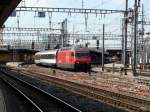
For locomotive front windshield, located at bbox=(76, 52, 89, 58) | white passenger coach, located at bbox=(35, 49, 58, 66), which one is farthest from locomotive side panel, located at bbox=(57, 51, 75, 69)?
white passenger coach, located at bbox=(35, 49, 58, 66)

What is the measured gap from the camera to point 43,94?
2392 centimetres

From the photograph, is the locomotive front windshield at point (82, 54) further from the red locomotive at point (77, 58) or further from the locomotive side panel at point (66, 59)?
the locomotive side panel at point (66, 59)

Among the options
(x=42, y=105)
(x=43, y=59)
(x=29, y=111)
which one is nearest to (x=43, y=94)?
(x=42, y=105)

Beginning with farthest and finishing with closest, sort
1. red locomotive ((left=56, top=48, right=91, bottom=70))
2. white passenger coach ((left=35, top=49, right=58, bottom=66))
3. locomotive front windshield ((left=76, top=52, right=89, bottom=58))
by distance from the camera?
white passenger coach ((left=35, top=49, right=58, bottom=66)) → locomotive front windshield ((left=76, top=52, right=89, bottom=58)) → red locomotive ((left=56, top=48, right=91, bottom=70))

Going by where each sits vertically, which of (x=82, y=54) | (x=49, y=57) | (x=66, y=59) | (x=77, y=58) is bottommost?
(x=49, y=57)

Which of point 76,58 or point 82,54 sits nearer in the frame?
point 76,58

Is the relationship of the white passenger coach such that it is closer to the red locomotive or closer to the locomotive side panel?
the locomotive side panel

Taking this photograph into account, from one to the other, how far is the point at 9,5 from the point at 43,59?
175 feet

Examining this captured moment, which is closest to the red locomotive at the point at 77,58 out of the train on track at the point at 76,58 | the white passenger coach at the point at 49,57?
the train on track at the point at 76,58

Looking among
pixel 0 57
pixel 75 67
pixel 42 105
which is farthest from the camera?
pixel 0 57

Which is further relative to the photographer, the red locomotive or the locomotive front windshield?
the locomotive front windshield

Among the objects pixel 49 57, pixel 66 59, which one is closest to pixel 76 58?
pixel 66 59

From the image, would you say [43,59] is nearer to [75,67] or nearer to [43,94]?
[75,67]

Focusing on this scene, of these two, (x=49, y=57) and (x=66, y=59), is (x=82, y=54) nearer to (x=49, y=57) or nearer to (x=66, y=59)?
(x=66, y=59)
